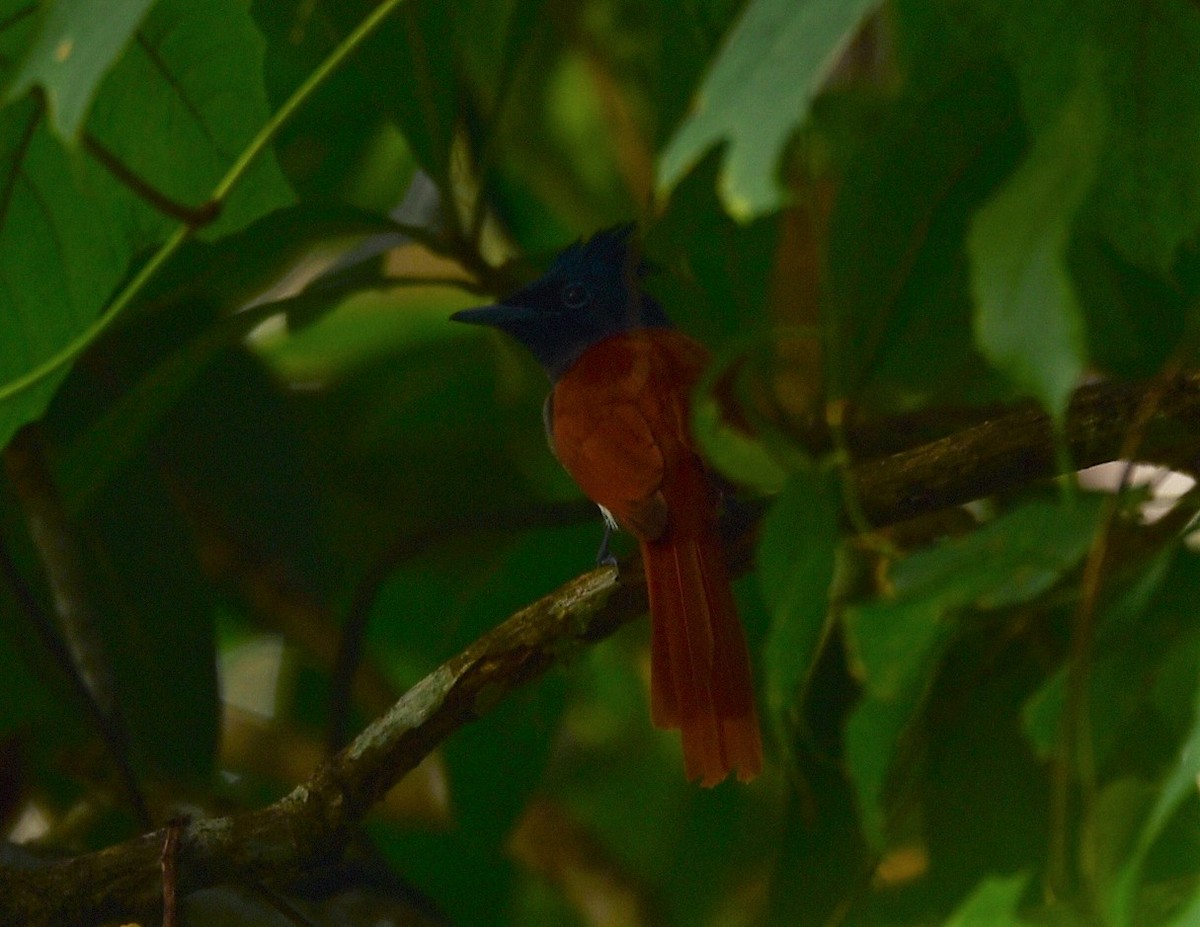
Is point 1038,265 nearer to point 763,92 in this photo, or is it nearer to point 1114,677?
point 763,92

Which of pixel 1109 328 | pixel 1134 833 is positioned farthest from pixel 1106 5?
pixel 1134 833

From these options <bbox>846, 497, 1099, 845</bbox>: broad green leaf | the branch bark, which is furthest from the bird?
<bbox>846, 497, 1099, 845</bbox>: broad green leaf

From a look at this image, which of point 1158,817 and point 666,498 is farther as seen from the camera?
point 666,498

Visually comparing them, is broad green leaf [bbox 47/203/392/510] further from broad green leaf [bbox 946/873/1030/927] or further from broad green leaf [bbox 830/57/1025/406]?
broad green leaf [bbox 946/873/1030/927]

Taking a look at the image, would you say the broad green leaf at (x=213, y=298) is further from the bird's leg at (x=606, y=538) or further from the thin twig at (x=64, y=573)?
the bird's leg at (x=606, y=538)

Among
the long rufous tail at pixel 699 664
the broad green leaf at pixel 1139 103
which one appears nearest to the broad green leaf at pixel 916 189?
the broad green leaf at pixel 1139 103

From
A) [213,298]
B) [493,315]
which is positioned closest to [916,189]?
[493,315]
